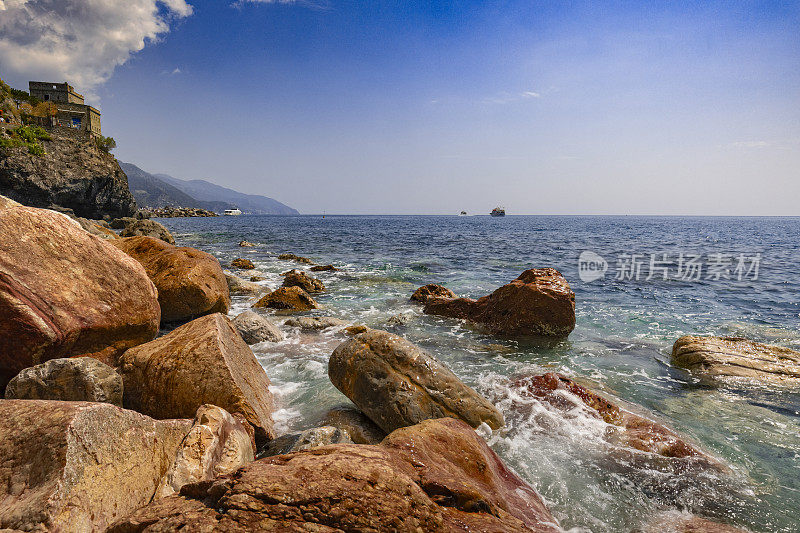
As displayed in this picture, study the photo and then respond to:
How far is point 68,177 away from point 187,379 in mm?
65948

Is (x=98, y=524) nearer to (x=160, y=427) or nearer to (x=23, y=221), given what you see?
(x=160, y=427)

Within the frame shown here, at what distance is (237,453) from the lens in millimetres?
3686

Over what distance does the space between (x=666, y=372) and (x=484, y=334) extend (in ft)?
15.2

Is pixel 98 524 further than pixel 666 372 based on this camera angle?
No

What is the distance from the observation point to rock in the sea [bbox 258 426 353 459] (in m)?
3.90

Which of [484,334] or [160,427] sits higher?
[160,427]

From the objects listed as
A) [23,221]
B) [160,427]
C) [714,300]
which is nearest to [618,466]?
[160,427]

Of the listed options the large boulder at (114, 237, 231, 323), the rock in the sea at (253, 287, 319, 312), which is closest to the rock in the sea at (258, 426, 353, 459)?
the large boulder at (114, 237, 231, 323)

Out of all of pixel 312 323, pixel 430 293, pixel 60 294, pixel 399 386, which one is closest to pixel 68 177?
pixel 312 323

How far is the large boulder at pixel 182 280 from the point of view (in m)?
8.71

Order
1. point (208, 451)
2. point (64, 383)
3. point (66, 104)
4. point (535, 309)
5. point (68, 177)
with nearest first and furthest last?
1. point (208, 451)
2. point (64, 383)
3. point (535, 309)
4. point (68, 177)
5. point (66, 104)

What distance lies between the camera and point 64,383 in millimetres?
4109

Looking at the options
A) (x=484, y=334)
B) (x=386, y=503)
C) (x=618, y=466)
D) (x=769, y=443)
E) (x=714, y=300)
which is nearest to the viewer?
(x=386, y=503)

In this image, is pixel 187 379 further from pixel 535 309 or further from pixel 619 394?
pixel 535 309
